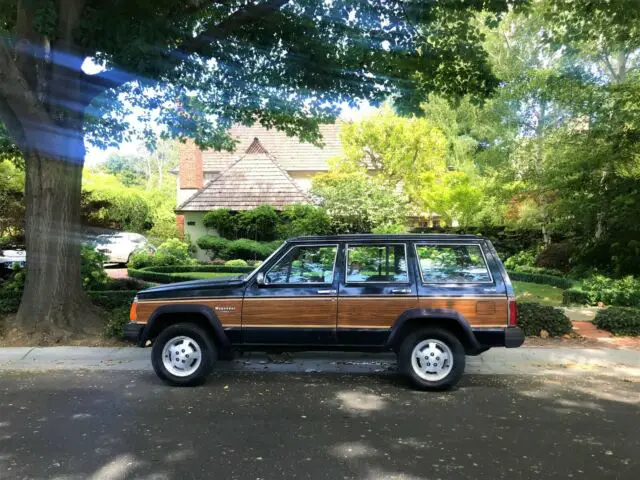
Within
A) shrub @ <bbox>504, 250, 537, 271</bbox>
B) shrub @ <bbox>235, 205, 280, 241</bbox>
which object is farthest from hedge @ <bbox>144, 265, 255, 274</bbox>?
shrub @ <bbox>504, 250, 537, 271</bbox>

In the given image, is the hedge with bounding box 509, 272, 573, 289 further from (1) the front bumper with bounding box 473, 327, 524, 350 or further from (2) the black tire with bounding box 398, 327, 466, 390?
(2) the black tire with bounding box 398, 327, 466, 390

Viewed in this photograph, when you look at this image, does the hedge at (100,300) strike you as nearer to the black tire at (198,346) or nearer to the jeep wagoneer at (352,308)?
the black tire at (198,346)

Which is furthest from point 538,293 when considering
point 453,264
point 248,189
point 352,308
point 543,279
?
point 248,189

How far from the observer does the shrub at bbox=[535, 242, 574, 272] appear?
19359mm

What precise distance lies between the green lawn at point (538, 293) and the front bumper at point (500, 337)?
6540 mm

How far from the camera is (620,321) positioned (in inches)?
351

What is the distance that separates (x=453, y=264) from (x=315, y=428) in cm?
251

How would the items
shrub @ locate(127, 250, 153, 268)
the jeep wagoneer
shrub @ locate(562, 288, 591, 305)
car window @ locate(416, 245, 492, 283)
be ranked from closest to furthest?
the jeep wagoneer < car window @ locate(416, 245, 492, 283) < shrub @ locate(562, 288, 591, 305) < shrub @ locate(127, 250, 153, 268)

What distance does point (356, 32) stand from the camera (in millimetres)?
10188

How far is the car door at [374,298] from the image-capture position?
20.3ft

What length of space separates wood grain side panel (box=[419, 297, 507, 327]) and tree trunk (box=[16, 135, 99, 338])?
586 cm

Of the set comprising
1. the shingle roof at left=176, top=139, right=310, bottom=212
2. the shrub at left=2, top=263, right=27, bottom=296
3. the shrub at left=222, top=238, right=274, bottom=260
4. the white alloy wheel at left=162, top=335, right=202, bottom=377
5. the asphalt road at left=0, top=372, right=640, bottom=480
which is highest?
the shingle roof at left=176, top=139, right=310, bottom=212

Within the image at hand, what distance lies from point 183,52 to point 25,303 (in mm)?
4771

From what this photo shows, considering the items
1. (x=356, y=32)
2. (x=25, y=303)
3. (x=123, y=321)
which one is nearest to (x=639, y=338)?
(x=356, y=32)
